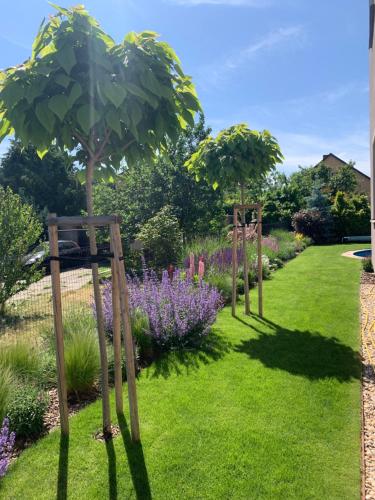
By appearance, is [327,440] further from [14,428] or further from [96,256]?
[14,428]

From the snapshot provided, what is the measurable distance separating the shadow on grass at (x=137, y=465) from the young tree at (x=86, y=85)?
2320 mm

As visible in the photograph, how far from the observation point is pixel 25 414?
320cm

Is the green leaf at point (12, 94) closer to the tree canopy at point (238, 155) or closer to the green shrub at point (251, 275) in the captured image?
the tree canopy at point (238, 155)

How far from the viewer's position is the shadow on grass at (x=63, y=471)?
8.30ft

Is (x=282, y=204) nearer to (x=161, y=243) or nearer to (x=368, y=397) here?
(x=161, y=243)

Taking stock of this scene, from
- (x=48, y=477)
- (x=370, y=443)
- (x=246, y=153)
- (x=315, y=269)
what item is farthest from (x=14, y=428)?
(x=315, y=269)

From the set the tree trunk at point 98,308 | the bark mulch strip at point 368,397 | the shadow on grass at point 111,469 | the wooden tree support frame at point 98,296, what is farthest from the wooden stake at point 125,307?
the bark mulch strip at point 368,397

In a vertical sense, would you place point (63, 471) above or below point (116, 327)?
below

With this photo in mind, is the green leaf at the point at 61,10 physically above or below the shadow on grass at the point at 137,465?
above

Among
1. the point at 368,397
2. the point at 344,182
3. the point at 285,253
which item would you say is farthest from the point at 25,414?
the point at 344,182

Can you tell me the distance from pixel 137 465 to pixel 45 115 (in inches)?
98.1

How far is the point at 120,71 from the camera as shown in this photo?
2.58m

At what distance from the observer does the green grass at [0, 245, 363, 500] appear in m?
2.57

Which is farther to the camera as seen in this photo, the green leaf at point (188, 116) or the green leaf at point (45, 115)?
the green leaf at point (188, 116)
